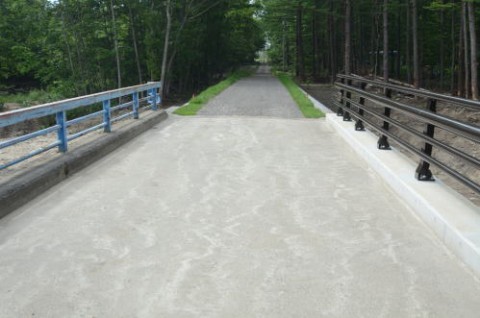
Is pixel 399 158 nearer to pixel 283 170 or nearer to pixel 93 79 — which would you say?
pixel 283 170

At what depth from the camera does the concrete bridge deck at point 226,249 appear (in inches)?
130

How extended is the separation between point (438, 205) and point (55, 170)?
424 centimetres

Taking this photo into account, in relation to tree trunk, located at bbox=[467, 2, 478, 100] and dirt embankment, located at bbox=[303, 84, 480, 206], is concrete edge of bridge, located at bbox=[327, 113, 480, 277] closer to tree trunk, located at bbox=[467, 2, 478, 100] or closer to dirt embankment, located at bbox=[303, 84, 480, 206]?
dirt embankment, located at bbox=[303, 84, 480, 206]

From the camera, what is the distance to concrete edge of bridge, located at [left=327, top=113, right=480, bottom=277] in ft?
12.9

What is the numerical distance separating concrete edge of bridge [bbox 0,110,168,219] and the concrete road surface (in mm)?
143

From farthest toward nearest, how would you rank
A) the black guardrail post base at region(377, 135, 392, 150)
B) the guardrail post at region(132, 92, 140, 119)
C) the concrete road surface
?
the guardrail post at region(132, 92, 140, 119) < the black guardrail post base at region(377, 135, 392, 150) < the concrete road surface

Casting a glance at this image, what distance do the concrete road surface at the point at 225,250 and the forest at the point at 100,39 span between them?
3013cm

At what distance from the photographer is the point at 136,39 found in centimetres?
4084

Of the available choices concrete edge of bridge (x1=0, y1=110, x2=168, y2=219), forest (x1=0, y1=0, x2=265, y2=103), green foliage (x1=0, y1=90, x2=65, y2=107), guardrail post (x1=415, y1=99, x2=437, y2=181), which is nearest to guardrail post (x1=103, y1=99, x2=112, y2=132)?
concrete edge of bridge (x1=0, y1=110, x2=168, y2=219)

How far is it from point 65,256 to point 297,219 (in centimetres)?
211

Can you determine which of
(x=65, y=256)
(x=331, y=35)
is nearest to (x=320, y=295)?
(x=65, y=256)

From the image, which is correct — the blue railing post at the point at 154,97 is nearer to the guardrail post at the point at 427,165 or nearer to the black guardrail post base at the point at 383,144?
the black guardrail post base at the point at 383,144

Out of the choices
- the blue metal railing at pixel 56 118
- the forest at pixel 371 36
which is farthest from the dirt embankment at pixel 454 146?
the forest at pixel 371 36

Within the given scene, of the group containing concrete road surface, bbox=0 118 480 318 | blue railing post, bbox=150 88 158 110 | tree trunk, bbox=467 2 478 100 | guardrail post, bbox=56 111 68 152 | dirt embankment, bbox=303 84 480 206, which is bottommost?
dirt embankment, bbox=303 84 480 206
